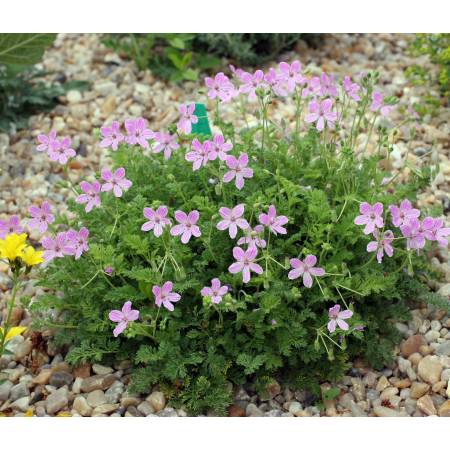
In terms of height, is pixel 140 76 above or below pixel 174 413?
above

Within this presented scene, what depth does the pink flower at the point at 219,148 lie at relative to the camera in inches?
96.9

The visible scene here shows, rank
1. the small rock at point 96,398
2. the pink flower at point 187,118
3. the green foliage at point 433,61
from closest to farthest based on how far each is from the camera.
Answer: the small rock at point 96,398 < the pink flower at point 187,118 < the green foliage at point 433,61

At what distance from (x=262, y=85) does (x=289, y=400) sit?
110cm

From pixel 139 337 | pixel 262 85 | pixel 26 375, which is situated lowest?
pixel 26 375

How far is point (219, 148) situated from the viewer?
8.11 feet

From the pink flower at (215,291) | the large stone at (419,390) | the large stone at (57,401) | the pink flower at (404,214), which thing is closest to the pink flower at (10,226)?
the large stone at (57,401)

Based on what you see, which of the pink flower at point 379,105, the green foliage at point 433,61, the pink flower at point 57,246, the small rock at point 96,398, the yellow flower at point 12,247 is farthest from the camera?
the green foliage at point 433,61

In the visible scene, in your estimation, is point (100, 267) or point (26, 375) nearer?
point (100, 267)

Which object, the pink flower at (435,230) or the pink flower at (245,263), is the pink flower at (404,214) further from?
the pink flower at (245,263)

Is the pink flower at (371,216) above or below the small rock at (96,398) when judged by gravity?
above

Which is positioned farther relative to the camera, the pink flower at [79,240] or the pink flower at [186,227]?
the pink flower at [79,240]

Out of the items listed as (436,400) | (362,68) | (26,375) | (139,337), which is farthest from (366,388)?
(362,68)

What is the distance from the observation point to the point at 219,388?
2432 mm

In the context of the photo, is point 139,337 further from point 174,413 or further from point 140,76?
point 140,76
